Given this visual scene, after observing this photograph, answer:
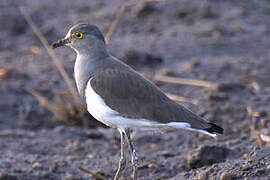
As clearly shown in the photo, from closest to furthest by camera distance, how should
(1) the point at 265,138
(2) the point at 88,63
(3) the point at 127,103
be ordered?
(3) the point at 127,103, (2) the point at 88,63, (1) the point at 265,138

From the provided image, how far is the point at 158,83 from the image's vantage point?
8742 mm

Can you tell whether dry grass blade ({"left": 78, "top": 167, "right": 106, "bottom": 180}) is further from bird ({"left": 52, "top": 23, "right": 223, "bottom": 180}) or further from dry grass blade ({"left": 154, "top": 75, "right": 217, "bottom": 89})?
dry grass blade ({"left": 154, "top": 75, "right": 217, "bottom": 89})

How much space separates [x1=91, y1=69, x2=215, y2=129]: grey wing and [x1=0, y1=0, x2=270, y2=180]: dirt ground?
1.81ft

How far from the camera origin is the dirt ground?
5.98m

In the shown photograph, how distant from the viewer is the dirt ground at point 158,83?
19.6 ft

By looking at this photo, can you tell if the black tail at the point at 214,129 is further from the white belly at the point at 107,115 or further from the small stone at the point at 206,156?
the small stone at the point at 206,156

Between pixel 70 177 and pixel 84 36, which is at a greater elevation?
pixel 84 36

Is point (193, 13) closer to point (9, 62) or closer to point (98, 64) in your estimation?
point (9, 62)

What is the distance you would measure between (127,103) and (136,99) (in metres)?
0.10

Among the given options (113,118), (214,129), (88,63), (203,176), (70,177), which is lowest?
(70,177)

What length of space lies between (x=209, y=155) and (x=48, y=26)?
6257 millimetres

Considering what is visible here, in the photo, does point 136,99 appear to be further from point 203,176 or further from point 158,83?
point 158,83

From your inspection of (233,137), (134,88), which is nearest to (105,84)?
(134,88)

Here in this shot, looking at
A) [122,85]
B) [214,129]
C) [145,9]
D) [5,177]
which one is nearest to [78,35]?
[122,85]
